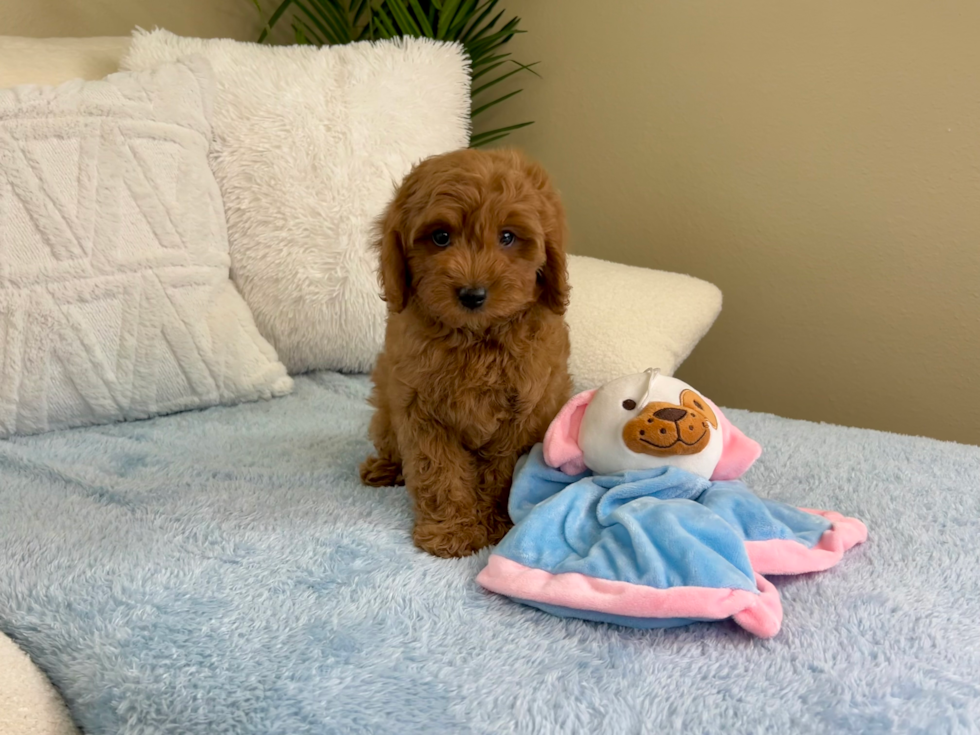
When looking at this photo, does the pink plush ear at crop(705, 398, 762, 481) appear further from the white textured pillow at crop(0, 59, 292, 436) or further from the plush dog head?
the white textured pillow at crop(0, 59, 292, 436)

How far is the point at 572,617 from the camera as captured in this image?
4.10 feet

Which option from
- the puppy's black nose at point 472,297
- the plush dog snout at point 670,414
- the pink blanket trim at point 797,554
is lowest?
the pink blanket trim at point 797,554

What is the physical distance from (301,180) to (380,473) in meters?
1.04

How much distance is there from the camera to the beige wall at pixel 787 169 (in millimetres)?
2162

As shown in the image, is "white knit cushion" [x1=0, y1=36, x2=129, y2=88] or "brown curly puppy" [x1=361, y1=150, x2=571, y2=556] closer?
"brown curly puppy" [x1=361, y1=150, x2=571, y2=556]

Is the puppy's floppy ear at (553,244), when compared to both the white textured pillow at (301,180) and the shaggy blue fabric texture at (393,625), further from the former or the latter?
the white textured pillow at (301,180)

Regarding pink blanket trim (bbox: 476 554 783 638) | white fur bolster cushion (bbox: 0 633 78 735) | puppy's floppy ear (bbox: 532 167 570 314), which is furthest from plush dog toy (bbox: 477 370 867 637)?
white fur bolster cushion (bbox: 0 633 78 735)

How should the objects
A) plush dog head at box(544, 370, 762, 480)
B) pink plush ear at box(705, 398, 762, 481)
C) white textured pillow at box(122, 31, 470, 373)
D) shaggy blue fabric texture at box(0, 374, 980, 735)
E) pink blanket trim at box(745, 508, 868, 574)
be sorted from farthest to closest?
white textured pillow at box(122, 31, 470, 373)
pink plush ear at box(705, 398, 762, 481)
plush dog head at box(544, 370, 762, 480)
pink blanket trim at box(745, 508, 868, 574)
shaggy blue fabric texture at box(0, 374, 980, 735)

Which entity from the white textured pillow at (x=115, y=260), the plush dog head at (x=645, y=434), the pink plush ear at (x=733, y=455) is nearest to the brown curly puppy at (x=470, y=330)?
the plush dog head at (x=645, y=434)

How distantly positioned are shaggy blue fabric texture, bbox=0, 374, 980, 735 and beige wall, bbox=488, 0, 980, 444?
2.13ft

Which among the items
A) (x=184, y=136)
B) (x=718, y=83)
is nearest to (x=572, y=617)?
(x=184, y=136)

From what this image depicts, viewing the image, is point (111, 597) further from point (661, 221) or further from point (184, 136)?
point (661, 221)

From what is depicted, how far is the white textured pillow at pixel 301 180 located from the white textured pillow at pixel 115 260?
84 mm

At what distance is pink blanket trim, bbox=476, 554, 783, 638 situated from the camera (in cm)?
117
